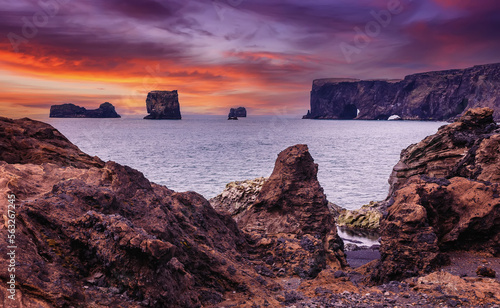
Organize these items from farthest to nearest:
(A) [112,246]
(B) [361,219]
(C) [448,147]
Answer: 1. (B) [361,219]
2. (C) [448,147]
3. (A) [112,246]

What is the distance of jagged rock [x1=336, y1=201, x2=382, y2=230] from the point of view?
92.2ft

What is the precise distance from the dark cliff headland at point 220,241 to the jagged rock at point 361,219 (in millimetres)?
12618

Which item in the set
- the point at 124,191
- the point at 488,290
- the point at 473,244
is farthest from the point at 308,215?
the point at 124,191

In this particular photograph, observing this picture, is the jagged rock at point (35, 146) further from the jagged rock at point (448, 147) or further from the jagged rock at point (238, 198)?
the jagged rock at point (448, 147)

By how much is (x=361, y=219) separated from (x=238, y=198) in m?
10.2

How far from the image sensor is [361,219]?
94.8ft

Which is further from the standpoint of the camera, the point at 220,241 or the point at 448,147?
the point at 448,147

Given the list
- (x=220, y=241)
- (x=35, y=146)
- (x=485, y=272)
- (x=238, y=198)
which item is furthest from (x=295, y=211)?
(x=238, y=198)

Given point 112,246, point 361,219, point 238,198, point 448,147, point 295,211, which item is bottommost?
point 361,219

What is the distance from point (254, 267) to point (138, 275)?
506 cm

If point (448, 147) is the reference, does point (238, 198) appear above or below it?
below

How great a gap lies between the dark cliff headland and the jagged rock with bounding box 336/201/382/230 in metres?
12.6

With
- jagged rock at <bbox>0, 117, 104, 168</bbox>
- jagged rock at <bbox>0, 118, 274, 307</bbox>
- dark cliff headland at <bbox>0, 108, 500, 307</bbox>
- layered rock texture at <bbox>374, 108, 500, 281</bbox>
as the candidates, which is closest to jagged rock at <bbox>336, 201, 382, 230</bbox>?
layered rock texture at <bbox>374, 108, 500, 281</bbox>

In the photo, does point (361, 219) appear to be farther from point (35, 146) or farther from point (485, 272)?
point (35, 146)
